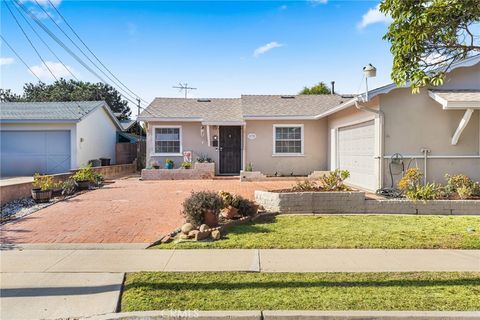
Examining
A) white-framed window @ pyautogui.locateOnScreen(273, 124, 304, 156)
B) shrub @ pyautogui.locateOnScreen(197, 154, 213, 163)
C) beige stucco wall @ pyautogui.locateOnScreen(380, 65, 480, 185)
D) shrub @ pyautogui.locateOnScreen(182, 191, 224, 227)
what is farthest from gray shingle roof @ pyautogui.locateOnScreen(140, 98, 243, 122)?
shrub @ pyautogui.locateOnScreen(182, 191, 224, 227)

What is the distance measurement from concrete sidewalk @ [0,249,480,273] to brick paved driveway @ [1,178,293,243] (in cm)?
86

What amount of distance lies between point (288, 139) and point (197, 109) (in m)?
5.47

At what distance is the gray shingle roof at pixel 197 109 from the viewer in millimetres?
17953

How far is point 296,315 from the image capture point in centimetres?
374

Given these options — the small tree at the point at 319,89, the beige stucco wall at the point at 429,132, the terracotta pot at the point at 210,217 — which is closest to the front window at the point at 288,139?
the beige stucco wall at the point at 429,132

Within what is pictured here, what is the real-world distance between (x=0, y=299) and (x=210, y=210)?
3.91 metres

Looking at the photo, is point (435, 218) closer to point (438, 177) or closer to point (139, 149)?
point (438, 177)

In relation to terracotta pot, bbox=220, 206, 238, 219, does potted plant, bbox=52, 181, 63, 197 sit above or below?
above

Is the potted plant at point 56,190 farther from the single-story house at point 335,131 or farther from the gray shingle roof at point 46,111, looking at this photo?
the gray shingle roof at point 46,111

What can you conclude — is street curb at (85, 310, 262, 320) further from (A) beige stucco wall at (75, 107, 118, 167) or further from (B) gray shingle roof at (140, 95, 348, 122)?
(A) beige stucco wall at (75, 107, 118, 167)

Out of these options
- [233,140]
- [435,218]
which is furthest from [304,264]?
[233,140]

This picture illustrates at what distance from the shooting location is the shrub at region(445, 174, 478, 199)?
31.4ft

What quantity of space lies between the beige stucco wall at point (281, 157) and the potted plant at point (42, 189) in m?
9.09

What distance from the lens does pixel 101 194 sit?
12.2 meters
